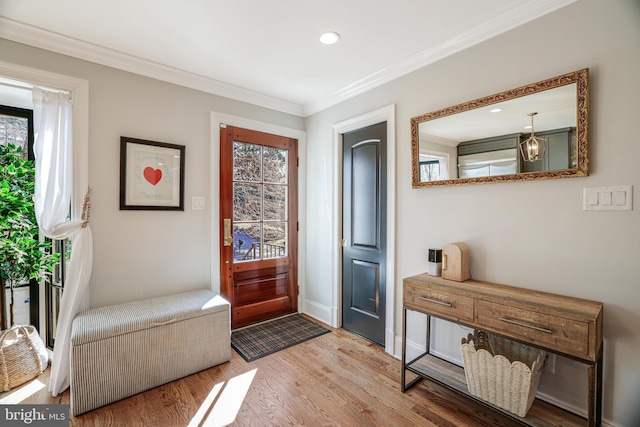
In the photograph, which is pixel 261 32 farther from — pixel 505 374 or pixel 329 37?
pixel 505 374

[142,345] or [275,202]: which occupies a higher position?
[275,202]

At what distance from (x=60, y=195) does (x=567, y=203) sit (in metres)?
3.35

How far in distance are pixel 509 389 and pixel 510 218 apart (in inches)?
39.3

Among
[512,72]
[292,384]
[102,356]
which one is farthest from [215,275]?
[512,72]

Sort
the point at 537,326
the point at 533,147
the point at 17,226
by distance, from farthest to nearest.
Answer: the point at 17,226 < the point at 533,147 < the point at 537,326

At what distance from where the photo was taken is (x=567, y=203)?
5.31 feet

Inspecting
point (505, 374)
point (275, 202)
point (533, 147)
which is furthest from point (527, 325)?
point (275, 202)

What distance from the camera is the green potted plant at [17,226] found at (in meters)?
2.08

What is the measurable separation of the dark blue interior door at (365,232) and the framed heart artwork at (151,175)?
5.37 feet

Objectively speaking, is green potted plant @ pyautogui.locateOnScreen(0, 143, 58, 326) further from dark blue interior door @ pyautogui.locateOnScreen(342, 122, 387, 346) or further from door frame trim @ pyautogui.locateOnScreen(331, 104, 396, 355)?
dark blue interior door @ pyautogui.locateOnScreen(342, 122, 387, 346)

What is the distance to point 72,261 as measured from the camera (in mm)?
2029

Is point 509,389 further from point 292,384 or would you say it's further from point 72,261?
point 72,261

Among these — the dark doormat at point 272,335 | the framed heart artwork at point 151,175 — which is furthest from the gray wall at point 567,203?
the framed heart artwork at point 151,175

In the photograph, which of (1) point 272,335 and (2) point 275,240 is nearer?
(1) point 272,335
